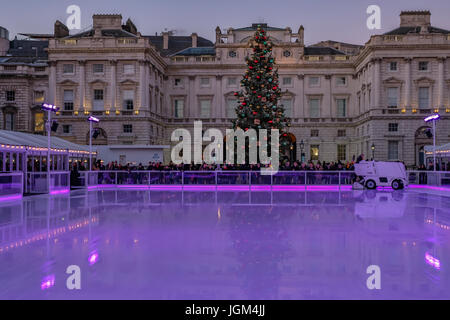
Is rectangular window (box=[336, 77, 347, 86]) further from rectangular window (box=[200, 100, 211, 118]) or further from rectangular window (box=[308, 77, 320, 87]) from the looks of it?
rectangular window (box=[200, 100, 211, 118])

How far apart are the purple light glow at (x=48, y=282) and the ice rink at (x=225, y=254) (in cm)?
1

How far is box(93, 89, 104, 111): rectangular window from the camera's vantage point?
48.9m

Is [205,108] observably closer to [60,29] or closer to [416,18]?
[60,29]

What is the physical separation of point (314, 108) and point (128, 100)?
2256 centimetres

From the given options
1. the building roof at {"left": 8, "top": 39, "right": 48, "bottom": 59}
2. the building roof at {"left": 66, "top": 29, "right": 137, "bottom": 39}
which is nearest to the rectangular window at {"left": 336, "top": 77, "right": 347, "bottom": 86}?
the building roof at {"left": 66, "top": 29, "right": 137, "bottom": 39}

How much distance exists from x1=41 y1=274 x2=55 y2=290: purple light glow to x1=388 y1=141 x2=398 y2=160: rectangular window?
45.7 m

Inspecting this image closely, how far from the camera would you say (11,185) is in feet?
67.9

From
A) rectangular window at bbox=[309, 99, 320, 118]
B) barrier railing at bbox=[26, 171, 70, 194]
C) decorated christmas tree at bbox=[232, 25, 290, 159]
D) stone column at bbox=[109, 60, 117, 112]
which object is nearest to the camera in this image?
barrier railing at bbox=[26, 171, 70, 194]

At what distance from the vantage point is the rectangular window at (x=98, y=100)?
48.9 m

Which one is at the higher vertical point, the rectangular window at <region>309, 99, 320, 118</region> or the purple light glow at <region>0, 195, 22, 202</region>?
→ the rectangular window at <region>309, 99, 320, 118</region>

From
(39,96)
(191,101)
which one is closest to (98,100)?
(39,96)

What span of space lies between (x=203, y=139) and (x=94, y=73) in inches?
573

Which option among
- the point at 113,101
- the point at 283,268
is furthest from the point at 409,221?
the point at 113,101

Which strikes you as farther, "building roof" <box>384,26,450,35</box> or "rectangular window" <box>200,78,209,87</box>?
"rectangular window" <box>200,78,209,87</box>
